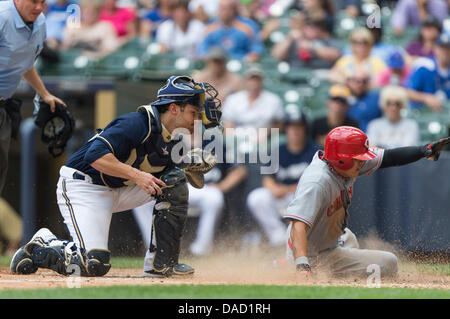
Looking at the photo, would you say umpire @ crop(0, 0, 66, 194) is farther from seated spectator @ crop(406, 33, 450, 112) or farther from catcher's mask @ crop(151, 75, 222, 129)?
seated spectator @ crop(406, 33, 450, 112)

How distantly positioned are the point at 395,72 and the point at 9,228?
5005 millimetres

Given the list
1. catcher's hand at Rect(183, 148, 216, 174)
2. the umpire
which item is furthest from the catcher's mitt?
the umpire

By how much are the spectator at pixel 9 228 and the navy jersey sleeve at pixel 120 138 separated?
12.3 ft

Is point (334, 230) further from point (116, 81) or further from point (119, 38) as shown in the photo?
point (119, 38)

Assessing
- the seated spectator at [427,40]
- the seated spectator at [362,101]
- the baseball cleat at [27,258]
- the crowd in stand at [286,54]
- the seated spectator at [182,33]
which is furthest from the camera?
the seated spectator at [182,33]

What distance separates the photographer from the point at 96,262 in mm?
5566

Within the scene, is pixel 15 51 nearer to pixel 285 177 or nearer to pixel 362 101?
pixel 285 177

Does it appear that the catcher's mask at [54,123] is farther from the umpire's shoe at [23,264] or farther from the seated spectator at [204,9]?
the seated spectator at [204,9]

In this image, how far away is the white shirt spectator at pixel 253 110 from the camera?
9398mm

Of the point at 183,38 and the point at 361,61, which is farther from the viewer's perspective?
the point at 183,38

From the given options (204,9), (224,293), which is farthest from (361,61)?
(224,293)

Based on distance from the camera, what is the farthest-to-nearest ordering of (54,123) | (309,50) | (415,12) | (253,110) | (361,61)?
1. (415,12)
2. (309,50)
3. (361,61)
4. (253,110)
5. (54,123)

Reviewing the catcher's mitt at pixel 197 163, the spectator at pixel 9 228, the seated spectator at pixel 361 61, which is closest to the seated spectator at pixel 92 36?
the spectator at pixel 9 228
